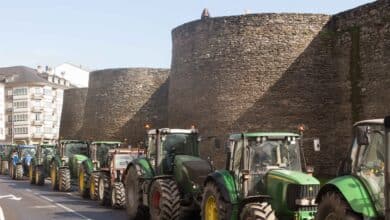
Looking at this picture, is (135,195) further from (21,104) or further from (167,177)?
(21,104)

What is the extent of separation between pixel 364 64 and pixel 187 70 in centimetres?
959

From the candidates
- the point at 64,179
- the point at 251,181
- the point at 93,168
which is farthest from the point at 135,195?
the point at 64,179

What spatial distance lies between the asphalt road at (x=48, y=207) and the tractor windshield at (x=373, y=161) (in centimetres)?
764

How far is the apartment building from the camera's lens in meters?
93.1

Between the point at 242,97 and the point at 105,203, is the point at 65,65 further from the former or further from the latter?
the point at 105,203

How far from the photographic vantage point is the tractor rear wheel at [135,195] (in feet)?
42.3

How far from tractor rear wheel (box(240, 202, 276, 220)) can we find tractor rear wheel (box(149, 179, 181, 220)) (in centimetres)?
273

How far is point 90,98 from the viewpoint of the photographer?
4709 cm

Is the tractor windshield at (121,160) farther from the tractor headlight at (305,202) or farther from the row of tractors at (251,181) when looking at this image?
the tractor headlight at (305,202)

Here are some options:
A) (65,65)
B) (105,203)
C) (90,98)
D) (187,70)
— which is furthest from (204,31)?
(65,65)

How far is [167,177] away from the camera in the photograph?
12.1 m

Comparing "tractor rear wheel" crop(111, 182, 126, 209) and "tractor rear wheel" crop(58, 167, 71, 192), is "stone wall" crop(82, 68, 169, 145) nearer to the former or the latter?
"tractor rear wheel" crop(58, 167, 71, 192)

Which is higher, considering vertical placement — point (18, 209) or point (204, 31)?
point (204, 31)

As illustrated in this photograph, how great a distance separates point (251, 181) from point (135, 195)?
4412 millimetres
